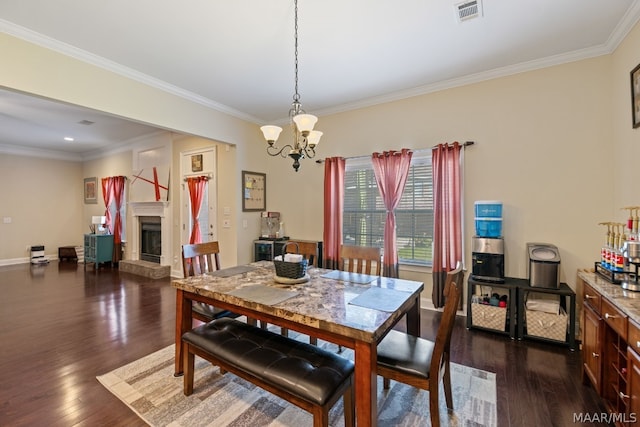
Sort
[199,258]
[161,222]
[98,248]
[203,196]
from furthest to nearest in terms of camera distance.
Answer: [98,248] < [161,222] < [203,196] < [199,258]

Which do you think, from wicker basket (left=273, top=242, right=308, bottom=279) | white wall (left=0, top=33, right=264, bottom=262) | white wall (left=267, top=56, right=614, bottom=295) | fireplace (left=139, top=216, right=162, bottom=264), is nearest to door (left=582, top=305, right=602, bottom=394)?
white wall (left=267, top=56, right=614, bottom=295)

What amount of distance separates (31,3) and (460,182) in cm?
426

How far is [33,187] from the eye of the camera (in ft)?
23.7

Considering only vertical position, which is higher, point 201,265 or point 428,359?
point 201,265

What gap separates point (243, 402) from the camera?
1.92 metres

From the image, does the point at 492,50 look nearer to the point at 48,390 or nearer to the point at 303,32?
the point at 303,32

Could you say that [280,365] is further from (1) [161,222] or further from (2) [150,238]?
(2) [150,238]

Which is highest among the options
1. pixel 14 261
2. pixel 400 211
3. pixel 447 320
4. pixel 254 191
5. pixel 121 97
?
pixel 121 97

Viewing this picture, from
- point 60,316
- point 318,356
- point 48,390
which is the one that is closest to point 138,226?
point 60,316

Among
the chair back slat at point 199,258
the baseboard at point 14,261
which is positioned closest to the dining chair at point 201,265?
the chair back slat at point 199,258

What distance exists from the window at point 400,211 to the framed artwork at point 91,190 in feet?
24.2

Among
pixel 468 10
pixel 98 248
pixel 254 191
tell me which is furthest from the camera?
pixel 98 248

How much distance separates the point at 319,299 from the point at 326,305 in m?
0.11

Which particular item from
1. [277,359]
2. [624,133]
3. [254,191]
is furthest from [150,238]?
[624,133]
